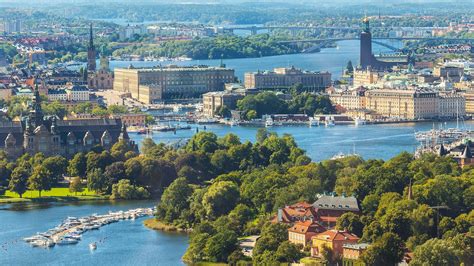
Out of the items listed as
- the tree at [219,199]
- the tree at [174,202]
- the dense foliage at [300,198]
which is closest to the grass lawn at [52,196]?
the dense foliage at [300,198]

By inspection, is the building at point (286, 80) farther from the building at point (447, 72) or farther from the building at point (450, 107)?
the building at point (450, 107)

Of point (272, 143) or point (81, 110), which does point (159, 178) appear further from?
point (81, 110)

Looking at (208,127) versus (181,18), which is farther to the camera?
(181,18)

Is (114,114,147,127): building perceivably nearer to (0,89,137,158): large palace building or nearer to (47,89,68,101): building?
(47,89,68,101): building

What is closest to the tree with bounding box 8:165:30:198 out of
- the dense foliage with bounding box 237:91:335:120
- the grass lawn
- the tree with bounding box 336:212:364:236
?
the grass lawn

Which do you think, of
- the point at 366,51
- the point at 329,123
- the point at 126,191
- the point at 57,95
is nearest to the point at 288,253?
the point at 126,191

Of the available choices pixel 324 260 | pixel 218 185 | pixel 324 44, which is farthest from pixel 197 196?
pixel 324 44
